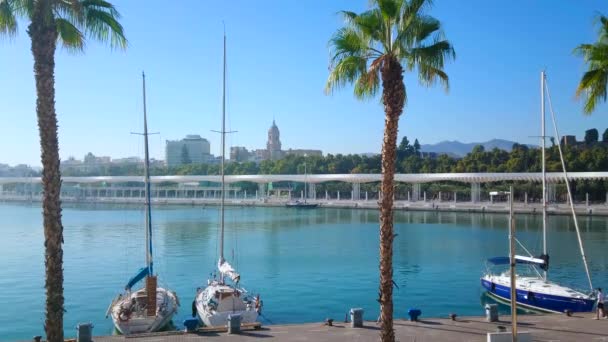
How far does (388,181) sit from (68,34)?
7317 mm

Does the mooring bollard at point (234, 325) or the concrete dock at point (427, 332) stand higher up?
the mooring bollard at point (234, 325)

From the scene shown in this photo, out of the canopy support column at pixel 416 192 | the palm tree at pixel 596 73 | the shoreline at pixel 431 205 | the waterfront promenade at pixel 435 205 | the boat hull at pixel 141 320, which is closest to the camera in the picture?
the palm tree at pixel 596 73

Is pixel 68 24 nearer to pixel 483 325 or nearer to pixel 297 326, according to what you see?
pixel 297 326

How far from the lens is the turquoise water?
97.6 ft

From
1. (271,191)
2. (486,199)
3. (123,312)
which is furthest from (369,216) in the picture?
(123,312)

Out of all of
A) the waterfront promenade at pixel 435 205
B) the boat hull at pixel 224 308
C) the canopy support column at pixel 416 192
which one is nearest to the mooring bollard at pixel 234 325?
the boat hull at pixel 224 308

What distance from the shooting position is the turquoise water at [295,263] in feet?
97.6

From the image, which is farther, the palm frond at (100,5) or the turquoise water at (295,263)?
the turquoise water at (295,263)

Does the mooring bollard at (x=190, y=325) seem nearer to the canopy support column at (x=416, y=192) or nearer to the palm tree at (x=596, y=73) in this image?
the palm tree at (x=596, y=73)

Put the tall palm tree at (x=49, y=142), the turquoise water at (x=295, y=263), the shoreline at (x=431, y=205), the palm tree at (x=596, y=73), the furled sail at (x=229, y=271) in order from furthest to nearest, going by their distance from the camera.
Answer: the shoreline at (x=431, y=205), the turquoise water at (x=295, y=263), the furled sail at (x=229, y=271), the palm tree at (x=596, y=73), the tall palm tree at (x=49, y=142)

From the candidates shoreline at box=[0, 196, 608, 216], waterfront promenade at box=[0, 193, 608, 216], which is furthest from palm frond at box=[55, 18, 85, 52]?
waterfront promenade at box=[0, 193, 608, 216]

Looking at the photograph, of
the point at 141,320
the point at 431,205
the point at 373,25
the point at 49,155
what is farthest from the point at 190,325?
the point at 431,205

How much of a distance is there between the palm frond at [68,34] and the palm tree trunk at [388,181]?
6.51 meters

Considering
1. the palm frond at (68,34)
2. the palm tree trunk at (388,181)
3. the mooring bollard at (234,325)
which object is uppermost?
the palm frond at (68,34)
